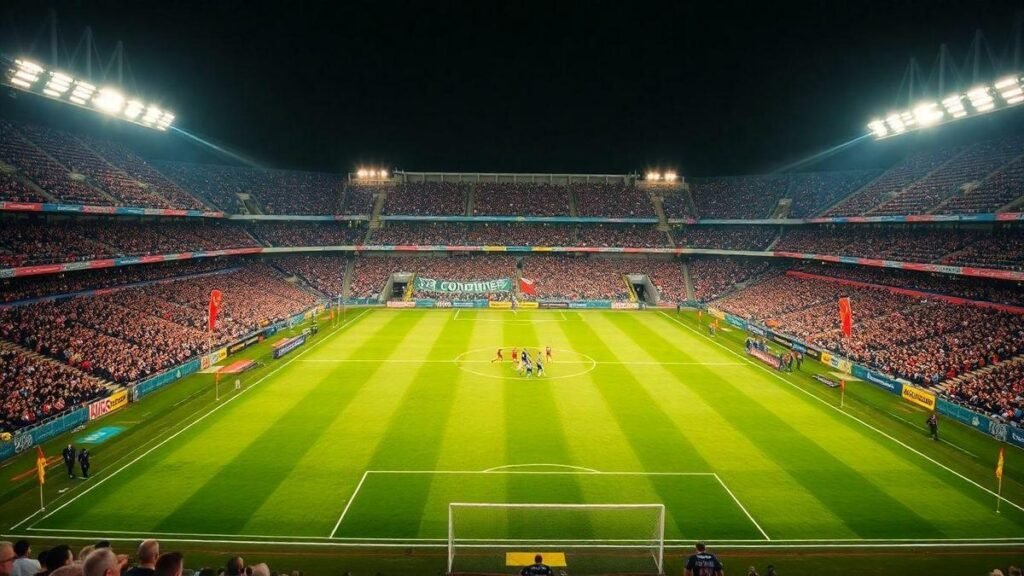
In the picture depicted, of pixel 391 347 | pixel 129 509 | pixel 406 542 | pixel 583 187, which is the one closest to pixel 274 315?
pixel 391 347

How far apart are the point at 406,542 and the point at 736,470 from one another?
36.2 ft

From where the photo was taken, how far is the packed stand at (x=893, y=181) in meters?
47.7

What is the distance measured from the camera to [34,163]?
1447 inches

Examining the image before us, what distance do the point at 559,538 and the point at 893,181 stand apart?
4931cm

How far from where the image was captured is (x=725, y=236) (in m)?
66.7

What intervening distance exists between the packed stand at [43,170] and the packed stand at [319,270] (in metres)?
22.5

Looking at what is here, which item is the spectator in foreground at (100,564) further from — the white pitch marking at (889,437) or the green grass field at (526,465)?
the white pitch marking at (889,437)

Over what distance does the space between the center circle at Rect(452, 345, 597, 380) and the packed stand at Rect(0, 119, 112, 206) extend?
85.7 feet

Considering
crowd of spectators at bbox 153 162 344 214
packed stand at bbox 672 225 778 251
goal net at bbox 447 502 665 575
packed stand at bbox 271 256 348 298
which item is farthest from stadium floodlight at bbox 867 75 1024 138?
crowd of spectators at bbox 153 162 344 214

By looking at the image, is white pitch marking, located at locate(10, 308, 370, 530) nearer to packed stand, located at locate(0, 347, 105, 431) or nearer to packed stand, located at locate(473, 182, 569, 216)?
packed stand, located at locate(0, 347, 105, 431)

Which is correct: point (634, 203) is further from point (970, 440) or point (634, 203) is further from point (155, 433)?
point (155, 433)

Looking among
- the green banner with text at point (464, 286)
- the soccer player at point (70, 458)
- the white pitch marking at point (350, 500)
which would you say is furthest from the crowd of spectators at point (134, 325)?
the green banner with text at point (464, 286)

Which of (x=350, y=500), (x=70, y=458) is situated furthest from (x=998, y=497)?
(x=70, y=458)

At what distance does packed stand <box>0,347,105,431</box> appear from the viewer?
21109 millimetres
